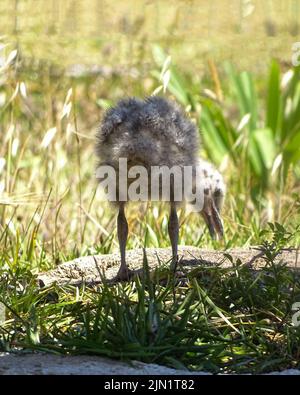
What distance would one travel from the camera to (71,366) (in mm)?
3465

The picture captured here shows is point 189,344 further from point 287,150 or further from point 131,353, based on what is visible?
point 287,150

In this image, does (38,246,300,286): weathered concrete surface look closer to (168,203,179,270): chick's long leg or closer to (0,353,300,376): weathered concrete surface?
(168,203,179,270): chick's long leg

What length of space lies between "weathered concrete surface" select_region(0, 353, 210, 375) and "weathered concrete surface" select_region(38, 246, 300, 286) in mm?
1057

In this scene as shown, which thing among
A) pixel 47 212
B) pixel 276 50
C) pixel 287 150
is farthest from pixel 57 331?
pixel 276 50

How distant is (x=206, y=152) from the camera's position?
26.0 ft

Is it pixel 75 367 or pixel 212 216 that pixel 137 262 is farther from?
pixel 75 367

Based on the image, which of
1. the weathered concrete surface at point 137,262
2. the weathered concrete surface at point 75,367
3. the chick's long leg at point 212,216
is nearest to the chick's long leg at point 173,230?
the weathered concrete surface at point 137,262

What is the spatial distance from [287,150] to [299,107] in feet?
2.11

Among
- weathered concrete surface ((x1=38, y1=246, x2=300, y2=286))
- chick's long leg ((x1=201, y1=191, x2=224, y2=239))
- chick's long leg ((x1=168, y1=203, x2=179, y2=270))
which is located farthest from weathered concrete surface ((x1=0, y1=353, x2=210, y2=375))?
chick's long leg ((x1=201, y1=191, x2=224, y2=239))

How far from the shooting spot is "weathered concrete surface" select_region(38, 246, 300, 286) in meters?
4.83

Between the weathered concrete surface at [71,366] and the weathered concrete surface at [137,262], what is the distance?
1.06m

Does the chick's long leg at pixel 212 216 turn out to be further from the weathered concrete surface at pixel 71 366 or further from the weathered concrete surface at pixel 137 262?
the weathered concrete surface at pixel 71 366

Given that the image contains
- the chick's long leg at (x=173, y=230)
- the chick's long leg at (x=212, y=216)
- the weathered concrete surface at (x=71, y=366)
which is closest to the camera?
the weathered concrete surface at (x=71, y=366)

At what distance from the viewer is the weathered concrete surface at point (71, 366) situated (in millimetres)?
3379
